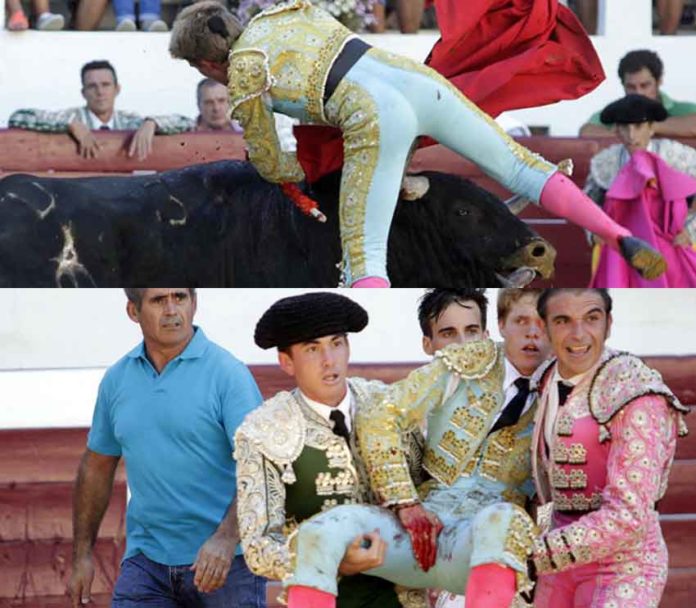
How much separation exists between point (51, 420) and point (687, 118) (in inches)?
134

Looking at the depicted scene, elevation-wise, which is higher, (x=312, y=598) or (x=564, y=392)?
(x=564, y=392)

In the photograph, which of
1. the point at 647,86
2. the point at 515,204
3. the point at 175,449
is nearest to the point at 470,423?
the point at 175,449

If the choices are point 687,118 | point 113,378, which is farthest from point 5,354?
point 687,118

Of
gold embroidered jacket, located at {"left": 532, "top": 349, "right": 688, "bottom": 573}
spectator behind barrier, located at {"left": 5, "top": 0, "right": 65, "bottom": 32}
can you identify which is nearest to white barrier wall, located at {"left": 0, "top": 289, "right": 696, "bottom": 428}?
gold embroidered jacket, located at {"left": 532, "top": 349, "right": 688, "bottom": 573}

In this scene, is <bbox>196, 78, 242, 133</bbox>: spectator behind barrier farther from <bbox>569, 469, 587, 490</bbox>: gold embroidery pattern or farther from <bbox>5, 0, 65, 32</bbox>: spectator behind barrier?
<bbox>569, 469, 587, 490</bbox>: gold embroidery pattern

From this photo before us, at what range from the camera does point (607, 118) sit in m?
7.37

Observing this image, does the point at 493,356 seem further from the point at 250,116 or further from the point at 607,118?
the point at 607,118

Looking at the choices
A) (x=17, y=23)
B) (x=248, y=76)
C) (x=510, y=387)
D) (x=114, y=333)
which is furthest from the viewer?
(x=17, y=23)

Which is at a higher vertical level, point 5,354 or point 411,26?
point 411,26

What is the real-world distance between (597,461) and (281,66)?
1.58 m

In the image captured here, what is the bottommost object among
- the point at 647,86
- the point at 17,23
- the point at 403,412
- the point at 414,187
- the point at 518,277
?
the point at 403,412

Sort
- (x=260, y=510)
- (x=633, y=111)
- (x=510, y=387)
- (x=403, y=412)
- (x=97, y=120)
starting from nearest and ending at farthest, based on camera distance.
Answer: (x=260, y=510) → (x=403, y=412) → (x=510, y=387) → (x=633, y=111) → (x=97, y=120)

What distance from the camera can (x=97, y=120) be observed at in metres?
7.39

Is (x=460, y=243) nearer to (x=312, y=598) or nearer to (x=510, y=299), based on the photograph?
(x=510, y=299)
